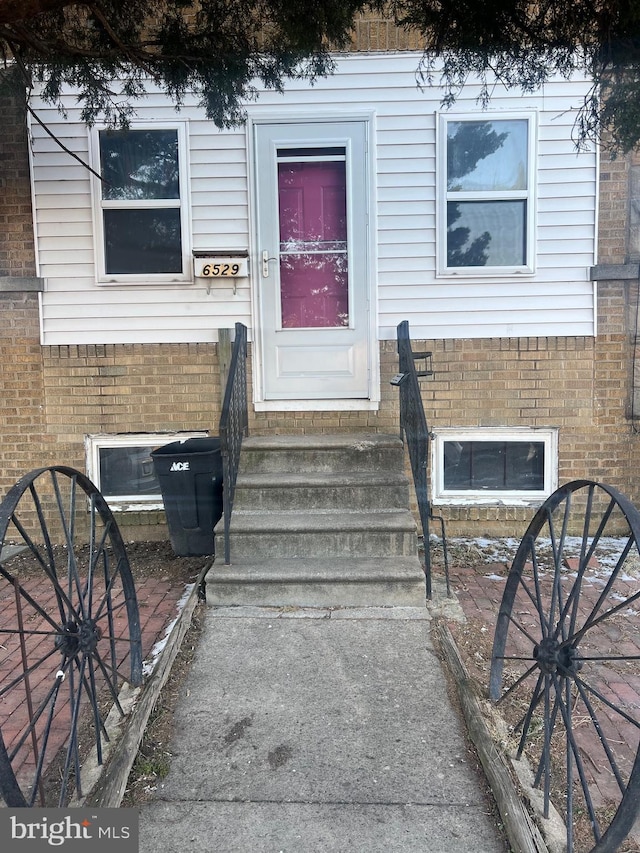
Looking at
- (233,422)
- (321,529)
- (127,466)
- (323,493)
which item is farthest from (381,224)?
(127,466)

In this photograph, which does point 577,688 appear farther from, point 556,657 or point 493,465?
A: point 493,465

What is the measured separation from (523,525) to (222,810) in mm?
3636

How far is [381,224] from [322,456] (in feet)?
6.62

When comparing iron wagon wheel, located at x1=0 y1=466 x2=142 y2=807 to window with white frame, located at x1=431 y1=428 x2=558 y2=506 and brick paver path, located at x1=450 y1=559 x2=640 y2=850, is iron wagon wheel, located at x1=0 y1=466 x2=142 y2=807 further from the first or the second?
window with white frame, located at x1=431 y1=428 x2=558 y2=506

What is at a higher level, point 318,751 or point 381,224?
point 381,224

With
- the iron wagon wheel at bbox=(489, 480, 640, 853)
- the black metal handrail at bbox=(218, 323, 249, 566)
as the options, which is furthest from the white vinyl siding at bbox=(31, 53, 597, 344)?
the iron wagon wheel at bbox=(489, 480, 640, 853)

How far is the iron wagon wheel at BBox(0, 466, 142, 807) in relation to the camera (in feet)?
6.73

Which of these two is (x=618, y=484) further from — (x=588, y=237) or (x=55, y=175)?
(x=55, y=175)

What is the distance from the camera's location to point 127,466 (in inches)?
207

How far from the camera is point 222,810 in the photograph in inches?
83.6

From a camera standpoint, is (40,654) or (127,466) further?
(127,466)

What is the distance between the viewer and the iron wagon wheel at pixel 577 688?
191 cm

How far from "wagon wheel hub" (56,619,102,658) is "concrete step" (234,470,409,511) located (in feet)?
6.49

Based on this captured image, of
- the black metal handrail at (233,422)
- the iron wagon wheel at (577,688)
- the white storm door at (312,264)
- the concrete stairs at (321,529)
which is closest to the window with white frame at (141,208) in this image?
the white storm door at (312,264)
